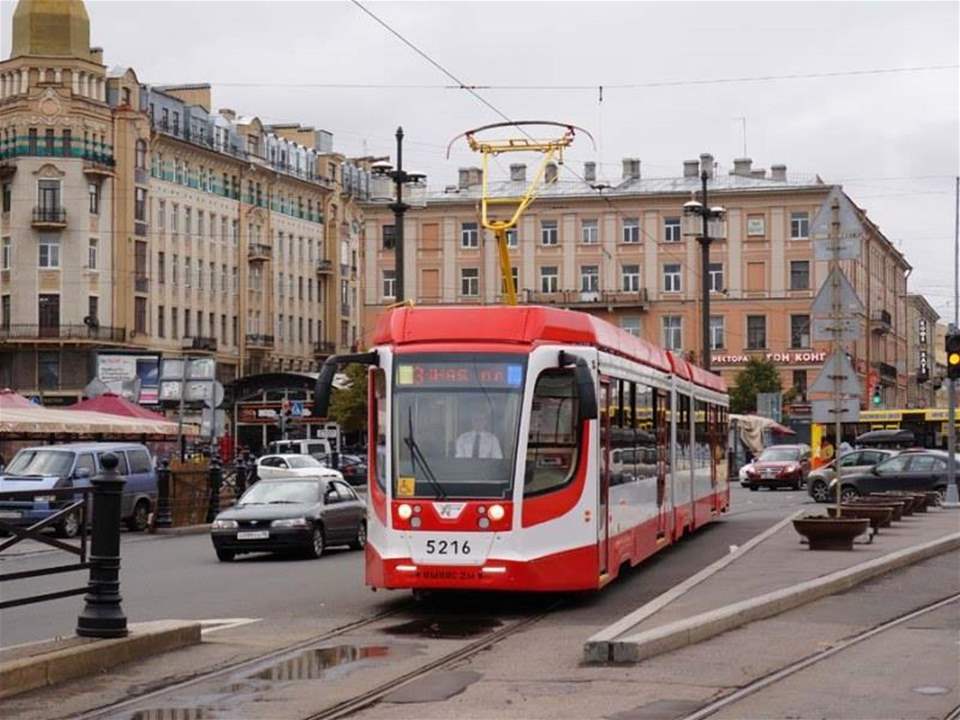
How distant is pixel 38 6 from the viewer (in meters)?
79.5

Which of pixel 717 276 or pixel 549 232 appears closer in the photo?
pixel 717 276

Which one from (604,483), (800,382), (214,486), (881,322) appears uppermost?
(881,322)

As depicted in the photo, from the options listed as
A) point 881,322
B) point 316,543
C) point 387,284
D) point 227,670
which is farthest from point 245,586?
point 881,322

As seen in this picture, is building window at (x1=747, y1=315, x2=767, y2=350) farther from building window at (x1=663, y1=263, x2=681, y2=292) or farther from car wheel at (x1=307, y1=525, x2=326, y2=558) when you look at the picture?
car wheel at (x1=307, y1=525, x2=326, y2=558)

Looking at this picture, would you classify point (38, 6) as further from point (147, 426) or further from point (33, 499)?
point (33, 499)

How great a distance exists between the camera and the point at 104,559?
1358 cm

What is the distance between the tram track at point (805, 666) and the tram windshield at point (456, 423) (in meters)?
3.63

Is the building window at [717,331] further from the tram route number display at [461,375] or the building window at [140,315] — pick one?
the tram route number display at [461,375]

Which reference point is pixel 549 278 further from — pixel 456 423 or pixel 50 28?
pixel 456 423

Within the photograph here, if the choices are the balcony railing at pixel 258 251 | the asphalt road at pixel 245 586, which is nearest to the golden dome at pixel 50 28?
the balcony railing at pixel 258 251

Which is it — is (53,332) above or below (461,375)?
above

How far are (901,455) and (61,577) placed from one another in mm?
32984

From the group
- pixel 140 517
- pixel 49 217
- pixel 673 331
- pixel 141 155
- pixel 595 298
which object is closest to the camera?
pixel 140 517

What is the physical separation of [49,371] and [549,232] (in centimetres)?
2925
